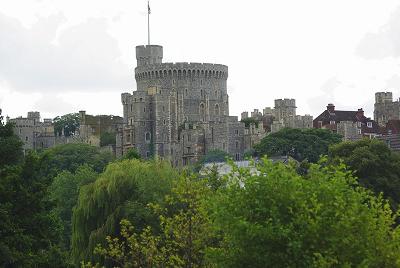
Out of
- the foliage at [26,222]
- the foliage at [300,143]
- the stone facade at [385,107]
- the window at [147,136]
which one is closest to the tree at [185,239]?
the foliage at [26,222]

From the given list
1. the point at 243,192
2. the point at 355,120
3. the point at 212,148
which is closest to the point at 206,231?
the point at 243,192

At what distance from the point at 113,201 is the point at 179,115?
3799 inches

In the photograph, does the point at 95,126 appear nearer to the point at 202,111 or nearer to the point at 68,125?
the point at 202,111

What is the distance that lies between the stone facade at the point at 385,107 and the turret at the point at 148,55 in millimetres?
31773

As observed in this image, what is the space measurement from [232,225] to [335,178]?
315cm

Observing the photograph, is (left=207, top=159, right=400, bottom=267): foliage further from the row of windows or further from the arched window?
the row of windows

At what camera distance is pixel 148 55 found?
161500 mm

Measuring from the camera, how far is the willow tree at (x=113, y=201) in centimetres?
4950

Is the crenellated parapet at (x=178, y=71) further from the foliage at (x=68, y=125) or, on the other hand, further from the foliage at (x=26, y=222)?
the foliage at (x=26, y=222)

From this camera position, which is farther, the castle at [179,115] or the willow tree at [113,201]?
the castle at [179,115]

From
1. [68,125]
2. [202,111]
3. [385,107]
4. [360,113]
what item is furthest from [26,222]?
[68,125]

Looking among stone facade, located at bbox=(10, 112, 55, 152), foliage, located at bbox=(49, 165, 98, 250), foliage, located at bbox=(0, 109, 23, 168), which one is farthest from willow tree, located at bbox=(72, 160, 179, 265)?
stone facade, located at bbox=(10, 112, 55, 152)

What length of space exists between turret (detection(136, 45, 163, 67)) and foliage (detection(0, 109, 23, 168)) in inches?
4477

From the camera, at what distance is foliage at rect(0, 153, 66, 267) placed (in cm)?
4069
